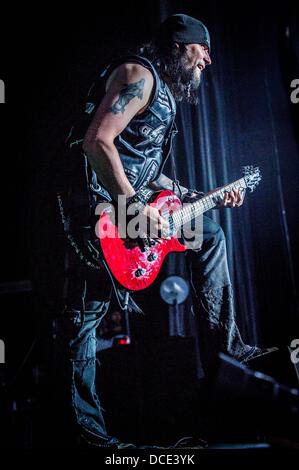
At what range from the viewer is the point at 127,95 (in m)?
2.17

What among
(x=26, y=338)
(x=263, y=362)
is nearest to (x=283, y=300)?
(x=263, y=362)

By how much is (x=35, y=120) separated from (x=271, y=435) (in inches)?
100

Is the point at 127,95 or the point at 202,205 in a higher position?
the point at 127,95

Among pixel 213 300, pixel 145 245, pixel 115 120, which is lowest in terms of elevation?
pixel 213 300

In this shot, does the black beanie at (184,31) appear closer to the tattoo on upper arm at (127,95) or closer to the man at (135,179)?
the man at (135,179)

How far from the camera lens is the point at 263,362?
2117 millimetres

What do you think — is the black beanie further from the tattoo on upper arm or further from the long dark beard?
the tattoo on upper arm

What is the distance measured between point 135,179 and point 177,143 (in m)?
0.67

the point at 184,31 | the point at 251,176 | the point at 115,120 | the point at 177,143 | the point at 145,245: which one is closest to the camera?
the point at 115,120

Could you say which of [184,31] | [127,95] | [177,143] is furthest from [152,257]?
[184,31]

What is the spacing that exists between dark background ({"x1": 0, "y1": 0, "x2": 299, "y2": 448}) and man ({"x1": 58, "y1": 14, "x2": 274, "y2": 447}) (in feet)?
1.15

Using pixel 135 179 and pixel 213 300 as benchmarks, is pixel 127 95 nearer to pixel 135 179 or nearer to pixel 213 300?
Answer: pixel 135 179

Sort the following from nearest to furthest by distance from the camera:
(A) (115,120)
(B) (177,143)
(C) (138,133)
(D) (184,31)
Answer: (A) (115,120) → (C) (138,133) → (D) (184,31) → (B) (177,143)
